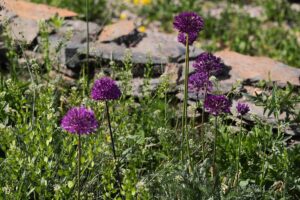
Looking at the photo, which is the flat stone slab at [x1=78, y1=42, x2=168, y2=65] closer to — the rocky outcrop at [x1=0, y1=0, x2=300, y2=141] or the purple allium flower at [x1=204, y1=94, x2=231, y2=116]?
the rocky outcrop at [x1=0, y1=0, x2=300, y2=141]

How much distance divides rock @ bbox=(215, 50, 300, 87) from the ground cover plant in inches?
20.7

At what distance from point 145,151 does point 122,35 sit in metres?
2.75

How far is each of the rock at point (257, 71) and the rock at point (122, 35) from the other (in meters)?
1.07

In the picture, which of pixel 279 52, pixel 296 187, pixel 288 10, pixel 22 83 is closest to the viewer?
pixel 296 187

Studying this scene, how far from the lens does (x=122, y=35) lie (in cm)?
698

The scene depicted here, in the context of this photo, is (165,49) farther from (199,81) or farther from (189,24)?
(189,24)

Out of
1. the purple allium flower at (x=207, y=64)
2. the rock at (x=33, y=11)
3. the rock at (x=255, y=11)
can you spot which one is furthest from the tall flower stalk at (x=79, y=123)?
Answer: the rock at (x=255, y=11)

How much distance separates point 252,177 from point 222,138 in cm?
47

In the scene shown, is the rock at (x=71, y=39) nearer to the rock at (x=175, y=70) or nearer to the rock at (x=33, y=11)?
A: the rock at (x=33, y=11)

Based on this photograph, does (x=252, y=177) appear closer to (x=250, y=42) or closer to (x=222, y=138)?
(x=222, y=138)

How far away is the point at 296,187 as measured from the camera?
14.1 feet

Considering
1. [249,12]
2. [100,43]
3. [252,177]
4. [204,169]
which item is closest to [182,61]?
[100,43]

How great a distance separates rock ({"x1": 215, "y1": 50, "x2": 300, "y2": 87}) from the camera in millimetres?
5895

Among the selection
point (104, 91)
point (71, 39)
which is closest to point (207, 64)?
point (104, 91)
